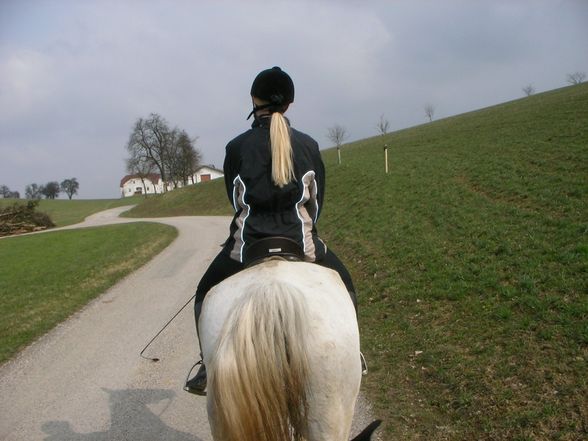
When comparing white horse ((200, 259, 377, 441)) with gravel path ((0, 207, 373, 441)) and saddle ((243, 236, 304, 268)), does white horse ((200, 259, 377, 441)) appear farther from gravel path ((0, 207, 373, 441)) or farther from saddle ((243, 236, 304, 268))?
gravel path ((0, 207, 373, 441))

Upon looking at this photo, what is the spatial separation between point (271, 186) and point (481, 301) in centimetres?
485

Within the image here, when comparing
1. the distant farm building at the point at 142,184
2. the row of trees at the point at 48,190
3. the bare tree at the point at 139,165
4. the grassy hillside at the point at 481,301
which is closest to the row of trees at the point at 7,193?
the row of trees at the point at 48,190

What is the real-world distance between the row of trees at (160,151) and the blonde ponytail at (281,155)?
6940 centimetres

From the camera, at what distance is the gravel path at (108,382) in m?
4.38

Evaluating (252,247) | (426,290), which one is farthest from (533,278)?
(252,247)

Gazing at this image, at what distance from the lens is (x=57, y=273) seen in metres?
14.1

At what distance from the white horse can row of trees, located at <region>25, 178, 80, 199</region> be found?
12533 cm

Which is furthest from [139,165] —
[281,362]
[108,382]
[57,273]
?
[281,362]

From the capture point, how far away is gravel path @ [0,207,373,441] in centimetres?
438

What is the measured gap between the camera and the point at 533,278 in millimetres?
6262

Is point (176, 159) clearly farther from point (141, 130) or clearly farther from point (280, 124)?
point (280, 124)

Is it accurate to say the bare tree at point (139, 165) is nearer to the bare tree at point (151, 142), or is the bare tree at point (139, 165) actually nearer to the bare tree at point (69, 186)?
the bare tree at point (151, 142)

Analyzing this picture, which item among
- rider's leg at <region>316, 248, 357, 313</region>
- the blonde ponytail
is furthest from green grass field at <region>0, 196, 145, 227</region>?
the blonde ponytail

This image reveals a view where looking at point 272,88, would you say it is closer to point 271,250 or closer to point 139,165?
point 271,250
